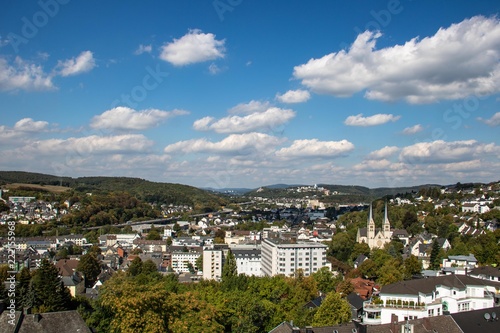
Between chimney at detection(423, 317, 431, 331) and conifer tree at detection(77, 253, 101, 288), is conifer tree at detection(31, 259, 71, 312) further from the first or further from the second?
chimney at detection(423, 317, 431, 331)

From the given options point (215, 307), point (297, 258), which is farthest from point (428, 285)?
point (297, 258)

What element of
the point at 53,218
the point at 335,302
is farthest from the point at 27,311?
the point at 53,218

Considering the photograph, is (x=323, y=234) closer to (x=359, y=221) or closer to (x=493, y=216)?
(x=359, y=221)

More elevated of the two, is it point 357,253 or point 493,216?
point 493,216

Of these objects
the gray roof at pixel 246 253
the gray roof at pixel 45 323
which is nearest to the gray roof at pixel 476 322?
the gray roof at pixel 45 323

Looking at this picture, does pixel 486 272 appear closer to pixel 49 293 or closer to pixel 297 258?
pixel 297 258

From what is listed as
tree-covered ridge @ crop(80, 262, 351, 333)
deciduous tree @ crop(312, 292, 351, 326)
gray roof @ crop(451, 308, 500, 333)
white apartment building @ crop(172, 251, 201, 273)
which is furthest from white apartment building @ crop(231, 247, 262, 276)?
gray roof @ crop(451, 308, 500, 333)
